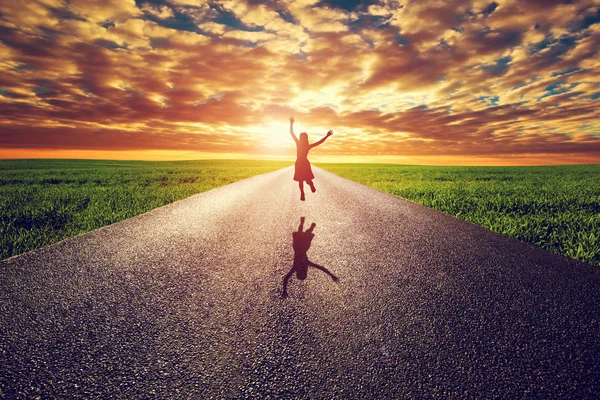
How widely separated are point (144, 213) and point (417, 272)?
7.86m

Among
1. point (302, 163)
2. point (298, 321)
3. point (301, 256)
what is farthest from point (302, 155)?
point (298, 321)

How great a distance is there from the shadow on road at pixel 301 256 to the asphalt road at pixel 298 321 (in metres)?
0.05

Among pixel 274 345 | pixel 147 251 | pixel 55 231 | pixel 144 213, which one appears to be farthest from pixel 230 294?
pixel 144 213

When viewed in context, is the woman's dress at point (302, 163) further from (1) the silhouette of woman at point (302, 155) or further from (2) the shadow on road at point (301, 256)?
(2) the shadow on road at point (301, 256)

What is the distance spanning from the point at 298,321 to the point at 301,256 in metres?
1.99

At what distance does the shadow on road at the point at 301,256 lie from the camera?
4.05 meters

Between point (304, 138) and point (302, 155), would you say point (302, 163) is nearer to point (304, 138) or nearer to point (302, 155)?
point (302, 155)

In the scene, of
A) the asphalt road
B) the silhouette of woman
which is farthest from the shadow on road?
the silhouette of woman

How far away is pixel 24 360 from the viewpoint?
2322 mm

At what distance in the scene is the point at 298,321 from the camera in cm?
289

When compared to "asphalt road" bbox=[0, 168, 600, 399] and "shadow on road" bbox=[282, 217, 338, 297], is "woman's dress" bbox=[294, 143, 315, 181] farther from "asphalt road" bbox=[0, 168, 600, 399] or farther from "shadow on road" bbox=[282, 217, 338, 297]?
"asphalt road" bbox=[0, 168, 600, 399]

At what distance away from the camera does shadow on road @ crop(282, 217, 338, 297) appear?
405 cm

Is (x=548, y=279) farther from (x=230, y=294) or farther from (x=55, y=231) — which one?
(x=55, y=231)

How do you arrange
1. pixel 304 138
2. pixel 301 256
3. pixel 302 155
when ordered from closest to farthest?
pixel 301 256, pixel 304 138, pixel 302 155
